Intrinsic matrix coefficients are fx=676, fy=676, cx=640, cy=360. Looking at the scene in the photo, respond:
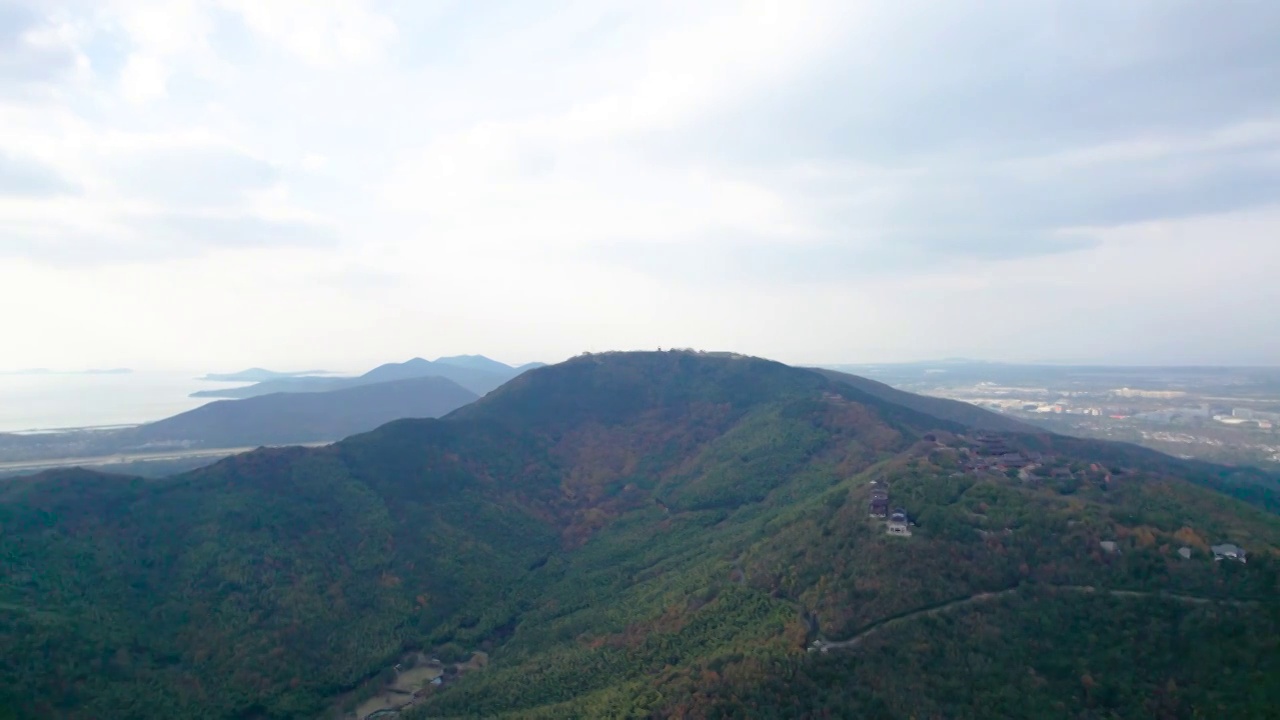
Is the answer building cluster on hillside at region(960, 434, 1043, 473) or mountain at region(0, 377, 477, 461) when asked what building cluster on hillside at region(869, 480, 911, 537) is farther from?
mountain at region(0, 377, 477, 461)

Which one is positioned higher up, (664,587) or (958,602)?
(958,602)

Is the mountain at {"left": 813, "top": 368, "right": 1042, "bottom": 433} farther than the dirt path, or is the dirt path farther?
the mountain at {"left": 813, "top": 368, "right": 1042, "bottom": 433}

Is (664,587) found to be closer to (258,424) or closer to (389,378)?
(258,424)

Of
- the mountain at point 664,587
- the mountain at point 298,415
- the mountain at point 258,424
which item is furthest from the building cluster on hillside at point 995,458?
the mountain at point 298,415

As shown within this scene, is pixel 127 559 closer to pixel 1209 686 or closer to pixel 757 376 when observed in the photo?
pixel 1209 686

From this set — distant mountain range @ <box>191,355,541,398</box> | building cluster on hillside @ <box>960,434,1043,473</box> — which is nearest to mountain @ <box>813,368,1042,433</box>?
building cluster on hillside @ <box>960,434,1043,473</box>

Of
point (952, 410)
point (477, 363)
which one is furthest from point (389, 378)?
point (952, 410)

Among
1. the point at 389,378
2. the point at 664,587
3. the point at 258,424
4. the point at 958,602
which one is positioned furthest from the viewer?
the point at 389,378

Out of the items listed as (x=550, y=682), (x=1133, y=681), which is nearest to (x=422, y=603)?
(x=550, y=682)

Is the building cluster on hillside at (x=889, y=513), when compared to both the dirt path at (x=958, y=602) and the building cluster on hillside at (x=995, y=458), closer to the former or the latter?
the dirt path at (x=958, y=602)
